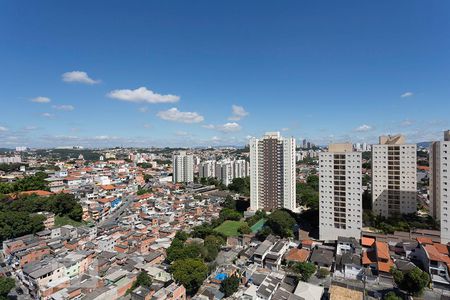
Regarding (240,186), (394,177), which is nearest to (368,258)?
(394,177)

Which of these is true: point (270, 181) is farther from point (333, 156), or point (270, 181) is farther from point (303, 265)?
point (303, 265)

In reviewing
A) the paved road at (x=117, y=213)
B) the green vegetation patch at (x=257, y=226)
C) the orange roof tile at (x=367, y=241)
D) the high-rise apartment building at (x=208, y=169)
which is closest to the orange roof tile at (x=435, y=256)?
the orange roof tile at (x=367, y=241)

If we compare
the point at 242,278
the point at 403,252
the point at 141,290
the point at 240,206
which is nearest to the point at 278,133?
the point at 240,206

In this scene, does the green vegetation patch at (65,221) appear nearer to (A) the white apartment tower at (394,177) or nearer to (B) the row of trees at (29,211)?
(B) the row of trees at (29,211)

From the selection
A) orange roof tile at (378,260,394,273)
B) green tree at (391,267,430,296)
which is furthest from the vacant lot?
green tree at (391,267,430,296)

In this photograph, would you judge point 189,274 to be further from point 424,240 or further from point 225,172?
point 225,172
